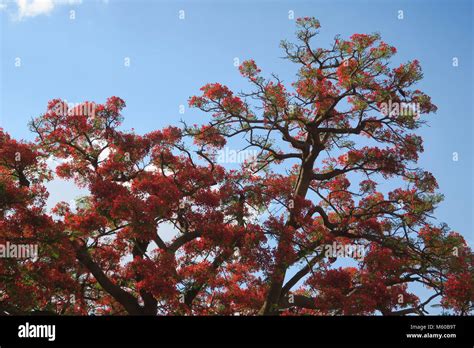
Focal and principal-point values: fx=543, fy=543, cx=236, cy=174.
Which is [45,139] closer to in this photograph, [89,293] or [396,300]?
[89,293]

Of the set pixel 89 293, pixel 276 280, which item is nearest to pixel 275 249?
pixel 276 280

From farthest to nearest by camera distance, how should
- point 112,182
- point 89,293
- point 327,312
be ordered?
1. point 89,293
2. point 112,182
3. point 327,312

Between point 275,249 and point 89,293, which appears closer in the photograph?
point 275,249

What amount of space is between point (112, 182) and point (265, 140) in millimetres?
4002

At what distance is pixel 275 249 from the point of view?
11.8 meters

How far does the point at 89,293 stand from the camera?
44.4ft

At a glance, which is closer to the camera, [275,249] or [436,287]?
[275,249]

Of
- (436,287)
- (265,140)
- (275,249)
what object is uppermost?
(265,140)

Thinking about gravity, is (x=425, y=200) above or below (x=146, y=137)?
below

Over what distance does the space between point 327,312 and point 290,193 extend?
3048mm
